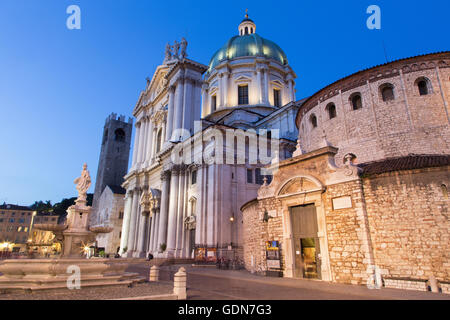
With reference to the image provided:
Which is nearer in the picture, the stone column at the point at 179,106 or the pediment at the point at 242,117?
the stone column at the point at 179,106

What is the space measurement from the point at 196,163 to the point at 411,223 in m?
21.4

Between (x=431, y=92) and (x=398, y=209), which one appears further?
(x=431, y=92)

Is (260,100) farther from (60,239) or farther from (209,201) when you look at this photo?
(60,239)

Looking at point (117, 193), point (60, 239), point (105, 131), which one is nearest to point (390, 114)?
point (60, 239)

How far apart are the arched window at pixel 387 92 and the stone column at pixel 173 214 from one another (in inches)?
864

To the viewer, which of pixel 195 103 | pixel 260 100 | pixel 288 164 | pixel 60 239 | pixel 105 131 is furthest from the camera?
pixel 105 131

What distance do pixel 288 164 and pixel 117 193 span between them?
4905cm

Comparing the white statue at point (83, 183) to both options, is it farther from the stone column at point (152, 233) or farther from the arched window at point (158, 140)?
the arched window at point (158, 140)

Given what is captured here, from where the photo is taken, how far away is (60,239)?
11.2 metres

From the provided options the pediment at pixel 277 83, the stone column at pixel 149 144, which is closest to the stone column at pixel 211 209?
the stone column at pixel 149 144

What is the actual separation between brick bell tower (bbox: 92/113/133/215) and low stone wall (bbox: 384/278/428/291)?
70438 mm

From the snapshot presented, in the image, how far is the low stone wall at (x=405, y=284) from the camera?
10250 millimetres

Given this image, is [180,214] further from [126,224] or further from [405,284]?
[405,284]

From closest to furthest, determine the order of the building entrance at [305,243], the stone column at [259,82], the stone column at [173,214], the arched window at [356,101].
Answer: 1. the building entrance at [305,243]
2. the arched window at [356,101]
3. the stone column at [173,214]
4. the stone column at [259,82]
